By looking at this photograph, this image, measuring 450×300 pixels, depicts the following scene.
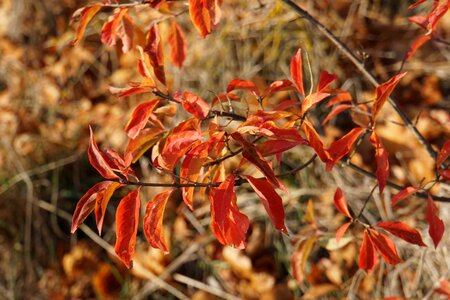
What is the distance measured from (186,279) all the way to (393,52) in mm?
1127

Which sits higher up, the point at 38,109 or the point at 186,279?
the point at 38,109

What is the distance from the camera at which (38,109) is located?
224 centimetres

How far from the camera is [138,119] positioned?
2.92ft

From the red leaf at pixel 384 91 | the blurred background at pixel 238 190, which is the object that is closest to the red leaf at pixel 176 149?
the red leaf at pixel 384 91

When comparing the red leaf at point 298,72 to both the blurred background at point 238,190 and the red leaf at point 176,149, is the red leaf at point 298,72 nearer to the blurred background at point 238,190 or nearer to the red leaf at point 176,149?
the red leaf at point 176,149

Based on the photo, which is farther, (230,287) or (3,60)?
(3,60)

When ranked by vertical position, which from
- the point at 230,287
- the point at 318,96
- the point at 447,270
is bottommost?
the point at 230,287

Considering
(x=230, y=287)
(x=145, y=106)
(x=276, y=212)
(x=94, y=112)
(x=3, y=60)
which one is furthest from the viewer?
(x=3, y=60)

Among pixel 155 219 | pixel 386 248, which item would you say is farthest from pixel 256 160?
pixel 386 248

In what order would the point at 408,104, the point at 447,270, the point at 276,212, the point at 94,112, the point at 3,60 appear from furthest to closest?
1. the point at 3,60
2. the point at 94,112
3. the point at 408,104
4. the point at 447,270
5. the point at 276,212

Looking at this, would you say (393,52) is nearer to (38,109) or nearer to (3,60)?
(38,109)

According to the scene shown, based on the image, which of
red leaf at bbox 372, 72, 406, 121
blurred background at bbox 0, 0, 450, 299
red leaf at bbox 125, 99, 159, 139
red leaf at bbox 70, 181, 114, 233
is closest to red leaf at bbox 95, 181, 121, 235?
red leaf at bbox 70, 181, 114, 233

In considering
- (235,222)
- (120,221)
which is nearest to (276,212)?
(235,222)

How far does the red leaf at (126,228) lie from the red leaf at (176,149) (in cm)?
6
